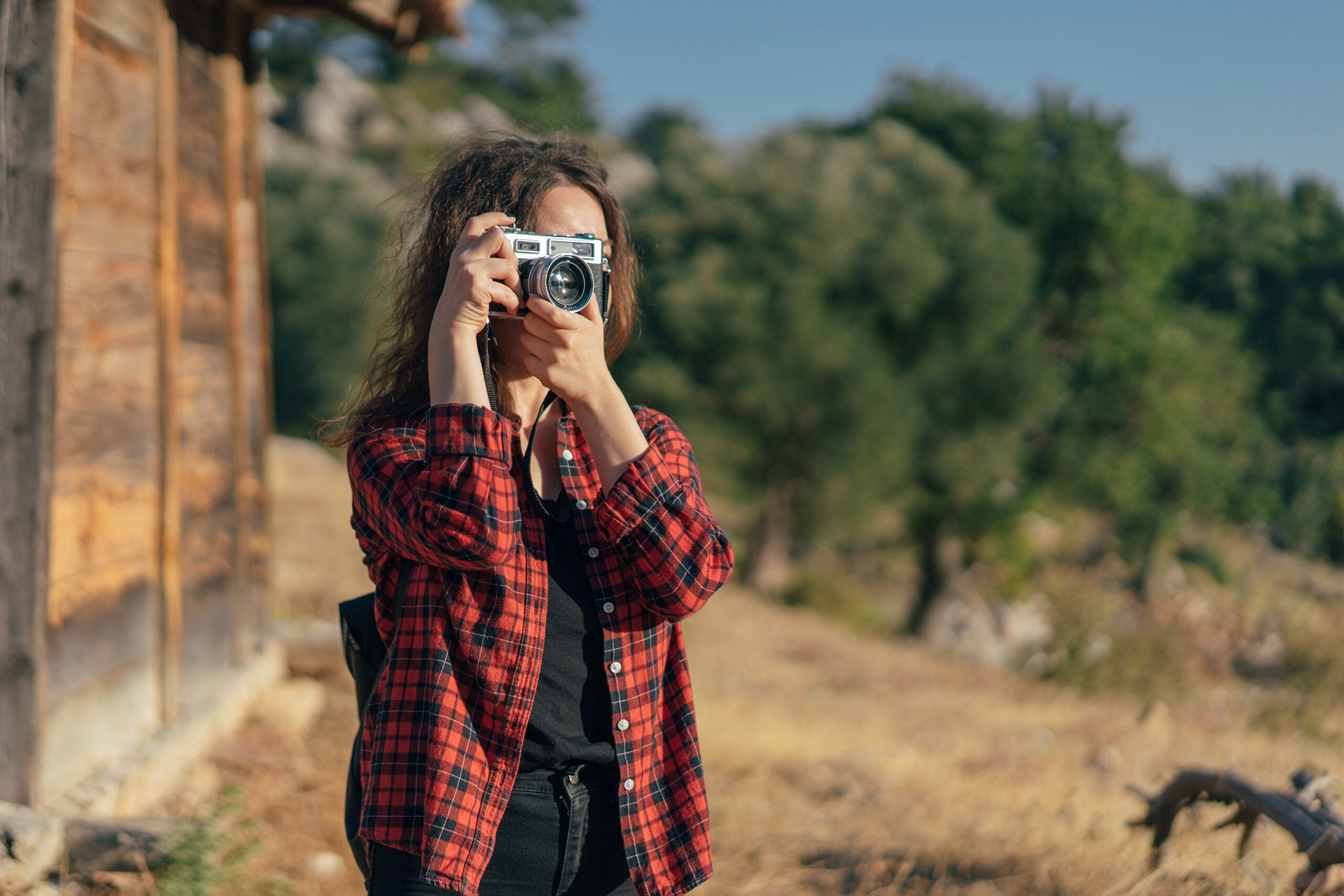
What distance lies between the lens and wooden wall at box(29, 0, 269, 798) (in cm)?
274

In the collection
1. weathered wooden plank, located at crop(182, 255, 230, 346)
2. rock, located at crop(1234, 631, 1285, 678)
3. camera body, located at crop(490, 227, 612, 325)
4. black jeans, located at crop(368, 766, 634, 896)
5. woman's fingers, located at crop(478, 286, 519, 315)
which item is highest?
weathered wooden plank, located at crop(182, 255, 230, 346)

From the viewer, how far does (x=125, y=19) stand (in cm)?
310

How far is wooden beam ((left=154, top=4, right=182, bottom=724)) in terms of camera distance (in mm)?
3355

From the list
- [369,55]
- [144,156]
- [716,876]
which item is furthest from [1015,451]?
[369,55]

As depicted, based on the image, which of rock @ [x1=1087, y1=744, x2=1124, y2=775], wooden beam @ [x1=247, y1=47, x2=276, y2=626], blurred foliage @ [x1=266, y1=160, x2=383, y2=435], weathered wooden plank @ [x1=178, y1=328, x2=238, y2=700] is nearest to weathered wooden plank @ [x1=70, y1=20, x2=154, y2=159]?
weathered wooden plank @ [x1=178, y1=328, x2=238, y2=700]

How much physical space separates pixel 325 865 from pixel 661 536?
2463 mm

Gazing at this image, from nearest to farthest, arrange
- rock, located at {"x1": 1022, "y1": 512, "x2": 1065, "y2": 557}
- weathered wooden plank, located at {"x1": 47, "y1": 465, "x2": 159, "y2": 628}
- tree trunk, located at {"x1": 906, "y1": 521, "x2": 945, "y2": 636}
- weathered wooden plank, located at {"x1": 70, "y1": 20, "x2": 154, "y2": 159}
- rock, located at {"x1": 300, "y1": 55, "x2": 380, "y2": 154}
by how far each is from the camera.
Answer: weathered wooden plank, located at {"x1": 47, "y1": 465, "x2": 159, "y2": 628} → weathered wooden plank, located at {"x1": 70, "y1": 20, "x2": 154, "y2": 159} → tree trunk, located at {"x1": 906, "y1": 521, "x2": 945, "y2": 636} → rock, located at {"x1": 1022, "y1": 512, "x2": 1065, "y2": 557} → rock, located at {"x1": 300, "y1": 55, "x2": 380, "y2": 154}

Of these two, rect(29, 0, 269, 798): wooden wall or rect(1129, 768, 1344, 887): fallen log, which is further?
rect(29, 0, 269, 798): wooden wall

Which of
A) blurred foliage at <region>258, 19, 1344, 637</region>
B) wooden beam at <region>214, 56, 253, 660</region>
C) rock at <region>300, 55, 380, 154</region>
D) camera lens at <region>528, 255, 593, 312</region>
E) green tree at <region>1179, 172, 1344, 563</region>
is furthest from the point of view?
rock at <region>300, 55, 380, 154</region>

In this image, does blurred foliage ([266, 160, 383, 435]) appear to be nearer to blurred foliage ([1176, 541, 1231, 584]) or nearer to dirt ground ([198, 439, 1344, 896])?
dirt ground ([198, 439, 1344, 896])

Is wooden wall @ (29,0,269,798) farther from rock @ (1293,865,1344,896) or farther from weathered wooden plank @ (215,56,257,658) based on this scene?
rock @ (1293,865,1344,896)

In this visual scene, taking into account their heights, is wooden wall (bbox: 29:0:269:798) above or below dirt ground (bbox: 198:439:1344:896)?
above

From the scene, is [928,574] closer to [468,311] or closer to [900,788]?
[900,788]

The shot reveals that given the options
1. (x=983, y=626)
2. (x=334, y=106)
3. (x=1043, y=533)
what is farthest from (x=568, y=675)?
(x=334, y=106)
